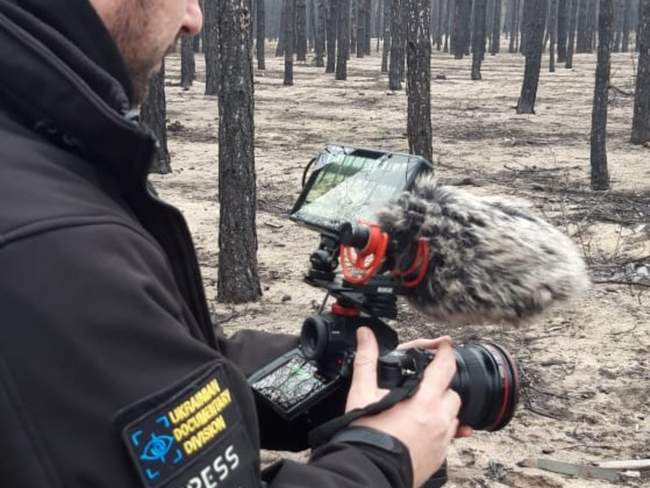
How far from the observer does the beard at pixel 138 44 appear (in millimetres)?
1271

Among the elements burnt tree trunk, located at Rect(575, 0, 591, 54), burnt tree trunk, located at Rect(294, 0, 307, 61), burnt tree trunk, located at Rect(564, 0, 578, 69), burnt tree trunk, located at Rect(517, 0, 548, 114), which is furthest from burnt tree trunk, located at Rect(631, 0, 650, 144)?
burnt tree trunk, located at Rect(575, 0, 591, 54)

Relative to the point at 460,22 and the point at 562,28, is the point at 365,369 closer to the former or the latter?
the point at 562,28

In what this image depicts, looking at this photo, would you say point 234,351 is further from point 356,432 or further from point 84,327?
point 84,327

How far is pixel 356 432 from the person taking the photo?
4.39ft

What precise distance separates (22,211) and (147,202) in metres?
0.24

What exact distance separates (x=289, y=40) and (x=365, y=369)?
2128cm

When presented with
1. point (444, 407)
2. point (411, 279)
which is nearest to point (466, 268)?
point (411, 279)

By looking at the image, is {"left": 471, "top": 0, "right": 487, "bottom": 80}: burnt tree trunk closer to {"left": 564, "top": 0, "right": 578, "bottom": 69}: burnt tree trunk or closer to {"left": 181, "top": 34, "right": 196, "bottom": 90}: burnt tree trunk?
{"left": 564, "top": 0, "right": 578, "bottom": 69}: burnt tree trunk

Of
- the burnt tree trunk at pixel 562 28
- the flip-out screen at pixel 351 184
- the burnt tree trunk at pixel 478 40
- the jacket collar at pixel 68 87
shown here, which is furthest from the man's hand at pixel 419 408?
the burnt tree trunk at pixel 562 28

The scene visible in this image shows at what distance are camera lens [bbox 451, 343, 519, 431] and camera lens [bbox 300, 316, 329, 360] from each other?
0.77 ft

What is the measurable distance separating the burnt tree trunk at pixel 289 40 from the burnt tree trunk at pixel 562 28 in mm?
7026

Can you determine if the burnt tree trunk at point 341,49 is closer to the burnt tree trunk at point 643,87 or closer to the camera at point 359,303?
the burnt tree trunk at point 643,87

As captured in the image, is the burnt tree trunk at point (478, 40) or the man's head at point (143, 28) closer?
the man's head at point (143, 28)

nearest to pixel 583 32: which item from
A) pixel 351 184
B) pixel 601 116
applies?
pixel 601 116
